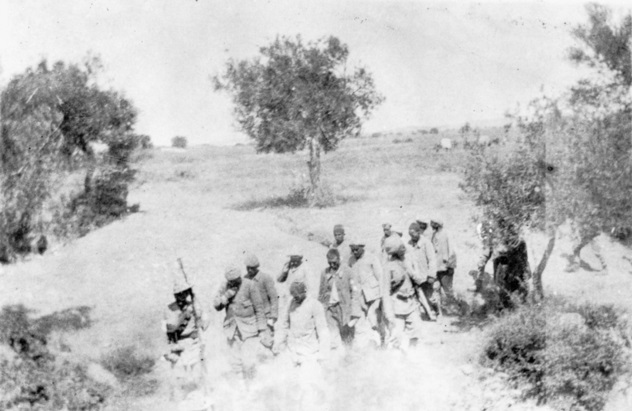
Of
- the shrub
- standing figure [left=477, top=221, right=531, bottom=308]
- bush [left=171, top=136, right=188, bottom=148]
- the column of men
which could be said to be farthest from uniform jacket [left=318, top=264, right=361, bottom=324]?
bush [left=171, top=136, right=188, bottom=148]

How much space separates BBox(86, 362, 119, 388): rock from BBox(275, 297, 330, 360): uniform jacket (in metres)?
3.06

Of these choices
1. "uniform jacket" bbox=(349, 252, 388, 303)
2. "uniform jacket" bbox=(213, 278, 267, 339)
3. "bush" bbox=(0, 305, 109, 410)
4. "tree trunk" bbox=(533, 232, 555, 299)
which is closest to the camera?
"uniform jacket" bbox=(213, 278, 267, 339)

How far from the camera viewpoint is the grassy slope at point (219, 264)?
7.93m

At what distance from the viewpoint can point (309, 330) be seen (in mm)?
6660

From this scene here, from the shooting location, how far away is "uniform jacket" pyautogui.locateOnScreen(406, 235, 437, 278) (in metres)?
8.98

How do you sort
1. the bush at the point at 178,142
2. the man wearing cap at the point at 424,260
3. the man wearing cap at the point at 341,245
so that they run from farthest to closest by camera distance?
the bush at the point at 178,142 < the man wearing cap at the point at 424,260 < the man wearing cap at the point at 341,245

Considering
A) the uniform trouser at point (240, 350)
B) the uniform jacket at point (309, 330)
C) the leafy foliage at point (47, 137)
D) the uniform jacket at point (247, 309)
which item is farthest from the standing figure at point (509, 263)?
→ the leafy foliage at point (47, 137)

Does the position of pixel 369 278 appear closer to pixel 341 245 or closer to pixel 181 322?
pixel 341 245

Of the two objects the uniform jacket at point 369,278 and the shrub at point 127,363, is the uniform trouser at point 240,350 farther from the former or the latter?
the shrub at point 127,363

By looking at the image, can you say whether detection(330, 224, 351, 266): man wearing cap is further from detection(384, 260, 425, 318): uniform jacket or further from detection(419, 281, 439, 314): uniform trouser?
detection(419, 281, 439, 314): uniform trouser

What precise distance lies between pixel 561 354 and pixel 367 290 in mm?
2511

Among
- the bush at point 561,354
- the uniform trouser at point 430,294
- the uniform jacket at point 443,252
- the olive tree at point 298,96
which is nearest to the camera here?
the bush at point 561,354

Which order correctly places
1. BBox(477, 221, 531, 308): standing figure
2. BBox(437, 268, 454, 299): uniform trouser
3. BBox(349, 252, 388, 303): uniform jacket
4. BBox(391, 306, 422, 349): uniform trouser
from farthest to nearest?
BBox(437, 268, 454, 299): uniform trouser
BBox(477, 221, 531, 308): standing figure
BBox(391, 306, 422, 349): uniform trouser
BBox(349, 252, 388, 303): uniform jacket

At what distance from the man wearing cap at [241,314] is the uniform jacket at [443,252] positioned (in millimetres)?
3512
